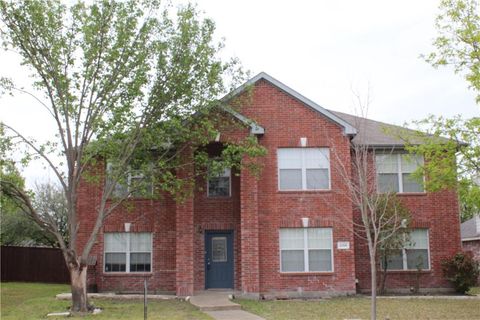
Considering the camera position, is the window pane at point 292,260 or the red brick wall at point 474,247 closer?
the window pane at point 292,260

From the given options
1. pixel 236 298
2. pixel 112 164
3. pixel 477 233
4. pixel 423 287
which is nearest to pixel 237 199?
pixel 236 298

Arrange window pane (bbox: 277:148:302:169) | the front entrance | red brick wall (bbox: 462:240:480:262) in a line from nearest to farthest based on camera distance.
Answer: window pane (bbox: 277:148:302:169) → the front entrance → red brick wall (bbox: 462:240:480:262)

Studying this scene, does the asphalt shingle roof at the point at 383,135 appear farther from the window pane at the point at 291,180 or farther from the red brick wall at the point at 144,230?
the red brick wall at the point at 144,230

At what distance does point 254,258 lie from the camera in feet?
64.4

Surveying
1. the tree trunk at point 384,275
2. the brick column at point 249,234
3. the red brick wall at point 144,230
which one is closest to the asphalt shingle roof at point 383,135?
the brick column at point 249,234

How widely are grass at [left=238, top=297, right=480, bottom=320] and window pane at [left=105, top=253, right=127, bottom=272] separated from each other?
5.49 metres

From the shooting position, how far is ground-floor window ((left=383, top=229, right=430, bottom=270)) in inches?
841

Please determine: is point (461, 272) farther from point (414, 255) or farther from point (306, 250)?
point (306, 250)

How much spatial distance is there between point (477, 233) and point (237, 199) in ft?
53.9

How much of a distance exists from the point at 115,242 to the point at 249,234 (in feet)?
18.6

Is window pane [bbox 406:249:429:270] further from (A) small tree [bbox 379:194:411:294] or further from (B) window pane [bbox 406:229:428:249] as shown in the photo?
(A) small tree [bbox 379:194:411:294]

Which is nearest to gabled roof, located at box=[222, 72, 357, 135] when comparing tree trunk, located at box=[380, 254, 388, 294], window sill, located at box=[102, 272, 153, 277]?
tree trunk, located at box=[380, 254, 388, 294]

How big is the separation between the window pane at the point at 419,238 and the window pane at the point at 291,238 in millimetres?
4413

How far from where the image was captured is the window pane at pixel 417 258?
840 inches
